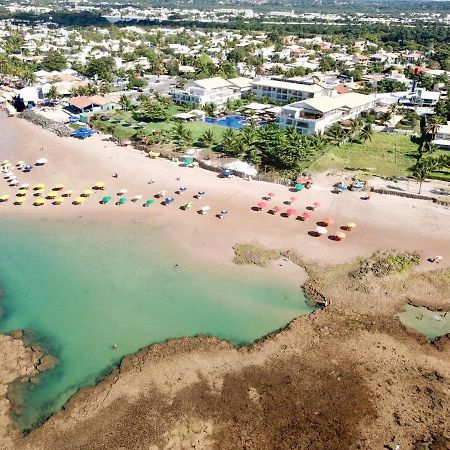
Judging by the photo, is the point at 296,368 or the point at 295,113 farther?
the point at 295,113

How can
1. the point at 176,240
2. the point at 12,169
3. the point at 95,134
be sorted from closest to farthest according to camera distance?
the point at 176,240, the point at 12,169, the point at 95,134

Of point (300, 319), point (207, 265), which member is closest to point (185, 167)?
point (207, 265)

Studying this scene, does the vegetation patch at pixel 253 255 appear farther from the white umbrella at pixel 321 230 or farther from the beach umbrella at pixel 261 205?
the beach umbrella at pixel 261 205

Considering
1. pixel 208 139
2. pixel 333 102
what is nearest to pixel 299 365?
pixel 208 139

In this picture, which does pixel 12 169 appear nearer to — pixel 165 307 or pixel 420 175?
pixel 165 307

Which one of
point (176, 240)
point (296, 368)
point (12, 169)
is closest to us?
point (296, 368)

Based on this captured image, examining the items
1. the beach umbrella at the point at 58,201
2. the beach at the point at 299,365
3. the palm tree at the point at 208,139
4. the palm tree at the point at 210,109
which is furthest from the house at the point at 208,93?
the beach at the point at 299,365

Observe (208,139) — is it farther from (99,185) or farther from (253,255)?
(253,255)
